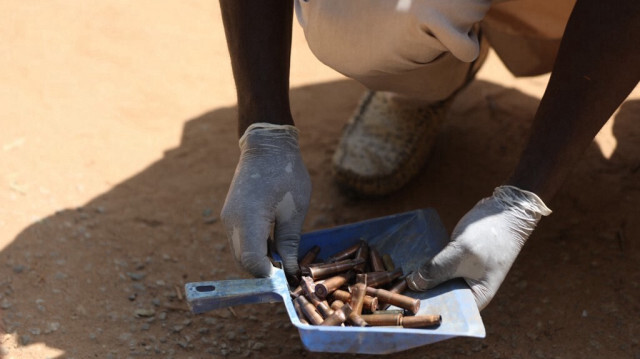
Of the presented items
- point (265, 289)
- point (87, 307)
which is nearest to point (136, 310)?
point (87, 307)

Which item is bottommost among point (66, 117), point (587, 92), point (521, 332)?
point (521, 332)

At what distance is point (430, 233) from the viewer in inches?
93.8

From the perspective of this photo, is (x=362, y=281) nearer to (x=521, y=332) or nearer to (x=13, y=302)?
(x=521, y=332)

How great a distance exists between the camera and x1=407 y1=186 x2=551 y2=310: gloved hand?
6.89 feet

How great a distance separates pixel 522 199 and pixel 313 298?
65cm

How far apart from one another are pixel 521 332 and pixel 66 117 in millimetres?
2093

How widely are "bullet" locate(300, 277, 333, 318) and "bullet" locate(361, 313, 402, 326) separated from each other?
0.33ft

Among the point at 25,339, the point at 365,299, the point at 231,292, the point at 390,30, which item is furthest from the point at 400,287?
the point at 25,339

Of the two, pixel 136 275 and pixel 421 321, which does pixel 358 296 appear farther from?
pixel 136 275

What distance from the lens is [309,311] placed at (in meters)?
2.07

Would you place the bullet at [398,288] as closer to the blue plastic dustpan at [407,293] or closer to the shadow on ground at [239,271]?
the blue plastic dustpan at [407,293]

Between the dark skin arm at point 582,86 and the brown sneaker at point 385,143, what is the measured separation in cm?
88

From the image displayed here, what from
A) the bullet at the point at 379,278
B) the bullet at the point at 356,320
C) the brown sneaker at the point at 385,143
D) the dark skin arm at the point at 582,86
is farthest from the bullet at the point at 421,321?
the brown sneaker at the point at 385,143

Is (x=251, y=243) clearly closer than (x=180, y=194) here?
Yes
